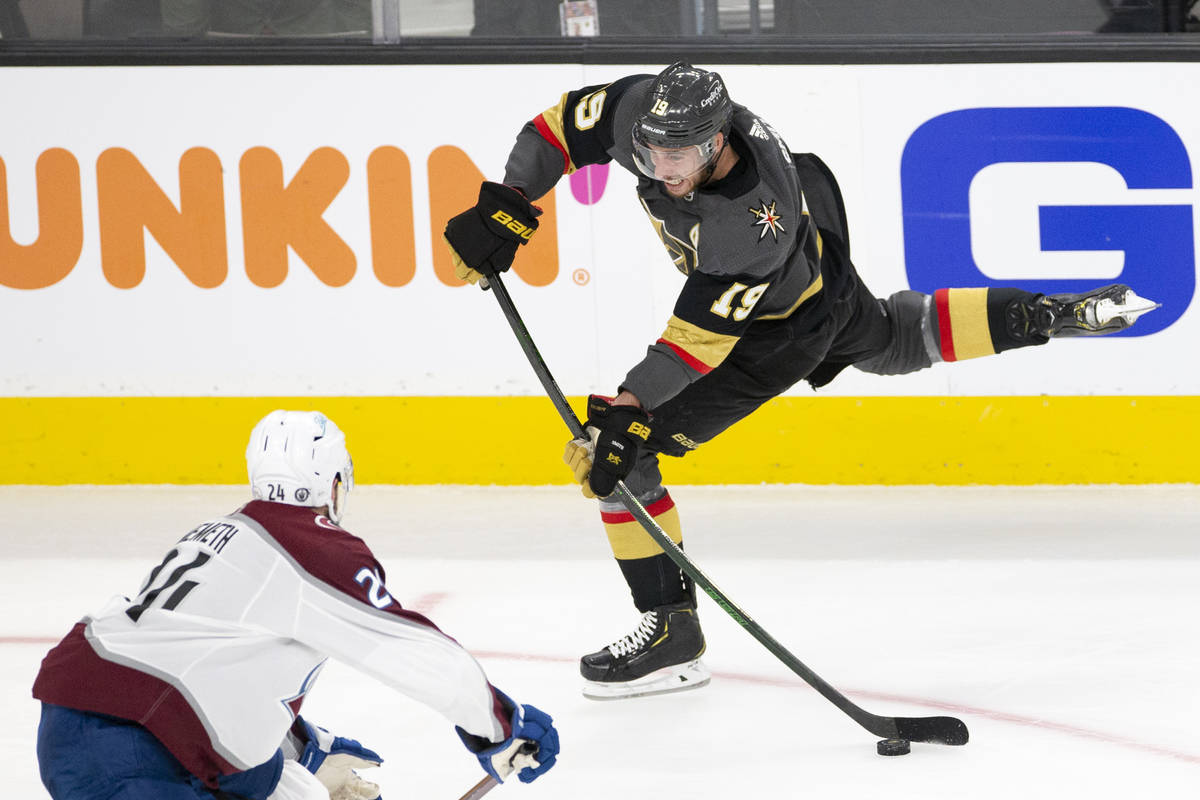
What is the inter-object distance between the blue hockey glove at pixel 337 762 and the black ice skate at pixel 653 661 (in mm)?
775

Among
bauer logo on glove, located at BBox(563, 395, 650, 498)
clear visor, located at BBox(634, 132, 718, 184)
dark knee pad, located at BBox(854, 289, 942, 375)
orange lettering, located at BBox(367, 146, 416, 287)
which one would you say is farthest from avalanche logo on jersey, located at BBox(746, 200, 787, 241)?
orange lettering, located at BBox(367, 146, 416, 287)

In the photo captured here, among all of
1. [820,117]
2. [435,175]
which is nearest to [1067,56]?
[820,117]

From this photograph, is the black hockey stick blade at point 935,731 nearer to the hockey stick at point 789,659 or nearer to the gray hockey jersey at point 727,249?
the hockey stick at point 789,659

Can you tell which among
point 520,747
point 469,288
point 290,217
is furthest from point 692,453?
point 520,747

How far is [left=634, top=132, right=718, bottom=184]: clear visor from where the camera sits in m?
2.50

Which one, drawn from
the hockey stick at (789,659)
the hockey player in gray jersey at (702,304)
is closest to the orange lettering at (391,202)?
the hockey player in gray jersey at (702,304)

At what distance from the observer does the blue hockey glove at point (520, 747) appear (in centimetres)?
175

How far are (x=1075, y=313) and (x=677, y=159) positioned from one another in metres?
1.04

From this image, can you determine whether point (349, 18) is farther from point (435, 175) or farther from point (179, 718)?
point (179, 718)

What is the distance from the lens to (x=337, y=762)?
2.00m

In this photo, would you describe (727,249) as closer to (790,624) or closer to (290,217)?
(790,624)

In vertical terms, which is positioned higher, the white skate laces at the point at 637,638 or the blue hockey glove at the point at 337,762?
the blue hockey glove at the point at 337,762

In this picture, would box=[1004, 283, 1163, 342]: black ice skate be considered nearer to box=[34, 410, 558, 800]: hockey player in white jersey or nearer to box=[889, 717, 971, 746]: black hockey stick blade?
box=[889, 717, 971, 746]: black hockey stick blade

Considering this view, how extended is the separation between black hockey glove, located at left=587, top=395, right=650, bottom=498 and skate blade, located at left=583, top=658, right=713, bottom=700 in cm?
45
